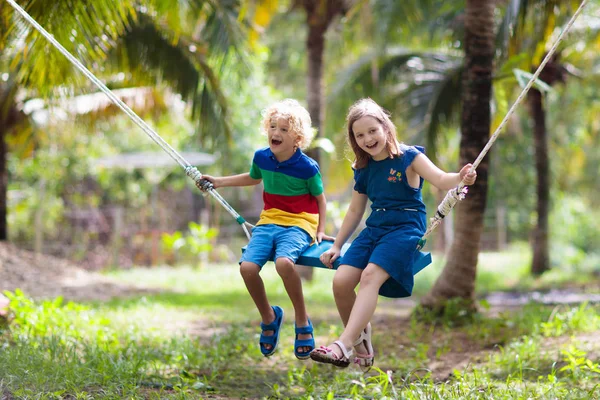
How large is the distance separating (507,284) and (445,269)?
6877mm

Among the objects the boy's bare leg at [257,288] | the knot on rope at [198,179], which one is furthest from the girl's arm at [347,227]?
the knot on rope at [198,179]

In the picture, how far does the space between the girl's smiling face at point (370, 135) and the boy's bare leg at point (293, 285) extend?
0.82 metres

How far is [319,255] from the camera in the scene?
14.9 ft

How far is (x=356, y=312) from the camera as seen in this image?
13.6ft

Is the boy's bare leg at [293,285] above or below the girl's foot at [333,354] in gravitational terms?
above

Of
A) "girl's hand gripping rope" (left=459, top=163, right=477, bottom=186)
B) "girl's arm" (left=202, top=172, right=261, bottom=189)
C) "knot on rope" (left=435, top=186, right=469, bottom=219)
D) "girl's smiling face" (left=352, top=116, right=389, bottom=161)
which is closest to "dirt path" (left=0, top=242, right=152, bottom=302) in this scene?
"girl's arm" (left=202, top=172, right=261, bottom=189)

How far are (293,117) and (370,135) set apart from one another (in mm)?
583

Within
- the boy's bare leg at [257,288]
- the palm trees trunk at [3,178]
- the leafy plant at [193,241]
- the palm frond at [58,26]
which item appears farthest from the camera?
the leafy plant at [193,241]

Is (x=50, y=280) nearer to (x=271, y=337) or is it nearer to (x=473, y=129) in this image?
(x=473, y=129)

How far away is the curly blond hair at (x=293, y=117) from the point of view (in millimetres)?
4695

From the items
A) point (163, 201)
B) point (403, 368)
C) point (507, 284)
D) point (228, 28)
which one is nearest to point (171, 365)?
point (403, 368)

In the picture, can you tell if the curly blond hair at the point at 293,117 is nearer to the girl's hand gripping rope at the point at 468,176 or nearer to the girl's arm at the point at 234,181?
the girl's arm at the point at 234,181

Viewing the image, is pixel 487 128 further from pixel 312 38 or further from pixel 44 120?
pixel 44 120

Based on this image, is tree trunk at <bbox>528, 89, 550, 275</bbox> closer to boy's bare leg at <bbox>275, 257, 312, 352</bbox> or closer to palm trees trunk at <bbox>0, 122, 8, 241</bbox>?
palm trees trunk at <bbox>0, 122, 8, 241</bbox>
